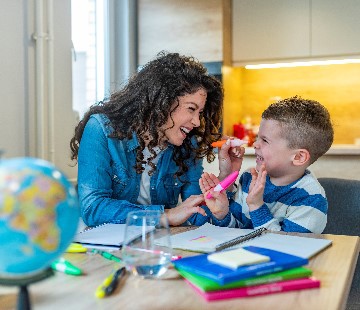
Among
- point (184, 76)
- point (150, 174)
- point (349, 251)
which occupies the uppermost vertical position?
point (184, 76)

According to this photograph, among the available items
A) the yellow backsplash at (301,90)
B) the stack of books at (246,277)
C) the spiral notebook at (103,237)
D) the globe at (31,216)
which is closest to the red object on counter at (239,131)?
the yellow backsplash at (301,90)

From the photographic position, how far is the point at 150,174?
1.60 metres

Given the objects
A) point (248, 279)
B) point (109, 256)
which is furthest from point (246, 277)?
point (109, 256)

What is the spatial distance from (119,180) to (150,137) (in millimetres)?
189

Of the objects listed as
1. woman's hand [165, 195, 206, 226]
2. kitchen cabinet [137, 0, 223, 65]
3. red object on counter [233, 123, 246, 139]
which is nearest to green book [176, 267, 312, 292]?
woman's hand [165, 195, 206, 226]

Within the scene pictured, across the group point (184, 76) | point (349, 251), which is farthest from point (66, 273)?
point (184, 76)

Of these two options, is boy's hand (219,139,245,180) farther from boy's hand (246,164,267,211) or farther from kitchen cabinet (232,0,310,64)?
kitchen cabinet (232,0,310,64)

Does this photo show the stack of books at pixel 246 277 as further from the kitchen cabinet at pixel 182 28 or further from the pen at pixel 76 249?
the kitchen cabinet at pixel 182 28

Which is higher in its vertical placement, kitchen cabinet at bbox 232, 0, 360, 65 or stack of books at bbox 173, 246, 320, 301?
kitchen cabinet at bbox 232, 0, 360, 65

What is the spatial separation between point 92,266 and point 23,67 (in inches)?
57.3

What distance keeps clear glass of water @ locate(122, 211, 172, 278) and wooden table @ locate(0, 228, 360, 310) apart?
0.02 metres

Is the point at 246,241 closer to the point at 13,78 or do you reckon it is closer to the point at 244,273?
the point at 244,273

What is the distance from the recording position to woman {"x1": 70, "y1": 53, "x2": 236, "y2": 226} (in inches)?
59.2

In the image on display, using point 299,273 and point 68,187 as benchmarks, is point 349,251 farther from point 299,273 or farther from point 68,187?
point 68,187
